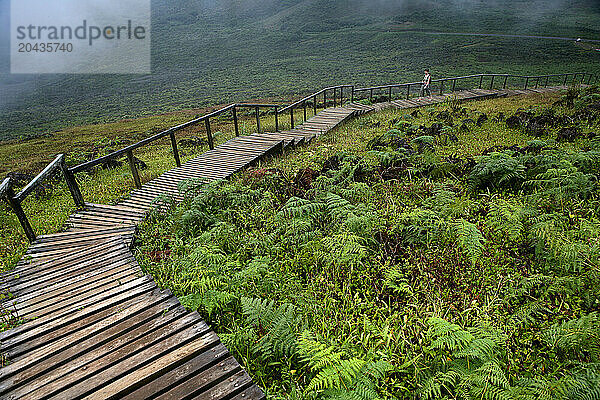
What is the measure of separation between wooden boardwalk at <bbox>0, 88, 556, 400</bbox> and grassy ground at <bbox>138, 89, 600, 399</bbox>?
306mm

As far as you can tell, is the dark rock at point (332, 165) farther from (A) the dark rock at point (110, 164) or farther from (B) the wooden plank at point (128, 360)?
(A) the dark rock at point (110, 164)

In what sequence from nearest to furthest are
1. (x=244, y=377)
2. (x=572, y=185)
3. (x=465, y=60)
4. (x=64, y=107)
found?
(x=244, y=377)
(x=572, y=185)
(x=64, y=107)
(x=465, y=60)

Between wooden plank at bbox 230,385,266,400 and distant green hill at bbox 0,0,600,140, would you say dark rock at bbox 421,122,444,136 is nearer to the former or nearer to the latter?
wooden plank at bbox 230,385,266,400

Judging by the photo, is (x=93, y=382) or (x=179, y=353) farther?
(x=179, y=353)

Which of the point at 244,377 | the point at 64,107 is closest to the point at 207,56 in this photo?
the point at 64,107

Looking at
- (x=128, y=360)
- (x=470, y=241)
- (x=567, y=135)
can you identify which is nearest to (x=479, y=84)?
(x=567, y=135)

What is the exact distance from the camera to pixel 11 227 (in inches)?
314

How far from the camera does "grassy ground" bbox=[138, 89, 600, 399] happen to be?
2857 millimetres

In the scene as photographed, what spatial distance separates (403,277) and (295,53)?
4162 inches

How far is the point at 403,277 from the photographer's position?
13.8 feet

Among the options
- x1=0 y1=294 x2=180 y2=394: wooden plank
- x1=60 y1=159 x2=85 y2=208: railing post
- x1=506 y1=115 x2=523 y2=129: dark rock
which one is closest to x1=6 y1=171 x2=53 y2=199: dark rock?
x1=60 y1=159 x2=85 y2=208: railing post

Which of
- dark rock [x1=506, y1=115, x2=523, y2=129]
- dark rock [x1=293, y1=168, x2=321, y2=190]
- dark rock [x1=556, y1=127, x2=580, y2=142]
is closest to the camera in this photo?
dark rock [x1=293, y1=168, x2=321, y2=190]

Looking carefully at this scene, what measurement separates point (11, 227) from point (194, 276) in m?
6.90

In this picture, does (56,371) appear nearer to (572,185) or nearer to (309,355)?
(309,355)
